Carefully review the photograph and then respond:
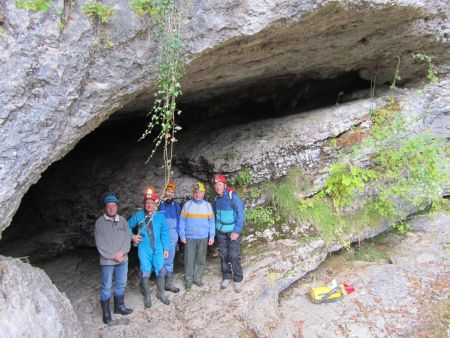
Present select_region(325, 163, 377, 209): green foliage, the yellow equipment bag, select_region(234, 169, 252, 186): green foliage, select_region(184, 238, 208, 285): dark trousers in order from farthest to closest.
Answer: select_region(234, 169, 252, 186): green foliage
select_region(325, 163, 377, 209): green foliage
select_region(184, 238, 208, 285): dark trousers
the yellow equipment bag

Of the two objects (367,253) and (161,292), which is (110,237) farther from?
(367,253)

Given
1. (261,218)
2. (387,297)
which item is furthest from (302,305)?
(261,218)

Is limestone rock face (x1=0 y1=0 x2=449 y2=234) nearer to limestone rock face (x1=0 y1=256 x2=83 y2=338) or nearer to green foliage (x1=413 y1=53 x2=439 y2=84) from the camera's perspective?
green foliage (x1=413 y1=53 x2=439 y2=84)

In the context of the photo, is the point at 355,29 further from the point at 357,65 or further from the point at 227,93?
the point at 227,93

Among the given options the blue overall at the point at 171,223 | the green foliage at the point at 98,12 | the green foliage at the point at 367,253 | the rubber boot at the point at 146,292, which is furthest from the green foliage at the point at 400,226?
the green foliage at the point at 98,12

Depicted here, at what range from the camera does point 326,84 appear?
9727 millimetres

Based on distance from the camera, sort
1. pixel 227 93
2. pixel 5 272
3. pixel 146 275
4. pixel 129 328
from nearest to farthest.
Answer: pixel 5 272, pixel 129 328, pixel 146 275, pixel 227 93

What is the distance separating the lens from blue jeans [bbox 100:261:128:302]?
5.85 metres

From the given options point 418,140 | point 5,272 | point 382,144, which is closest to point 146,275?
point 5,272

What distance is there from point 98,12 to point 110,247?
3.55m

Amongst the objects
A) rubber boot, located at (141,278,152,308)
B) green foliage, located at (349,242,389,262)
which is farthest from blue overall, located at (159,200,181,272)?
green foliage, located at (349,242,389,262)

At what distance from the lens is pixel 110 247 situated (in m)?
5.79

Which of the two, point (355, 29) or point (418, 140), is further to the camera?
point (418, 140)

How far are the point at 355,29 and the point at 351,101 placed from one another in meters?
2.48
